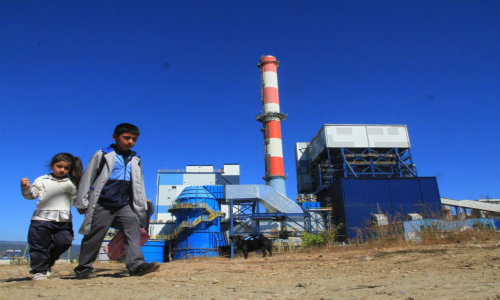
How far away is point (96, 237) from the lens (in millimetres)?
3047

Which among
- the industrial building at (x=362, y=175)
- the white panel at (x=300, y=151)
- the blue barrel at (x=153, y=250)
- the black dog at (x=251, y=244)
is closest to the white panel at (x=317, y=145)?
the industrial building at (x=362, y=175)

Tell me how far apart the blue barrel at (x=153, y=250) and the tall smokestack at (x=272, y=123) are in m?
10.4

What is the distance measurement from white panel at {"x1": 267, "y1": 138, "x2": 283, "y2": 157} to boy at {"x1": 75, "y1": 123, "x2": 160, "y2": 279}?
24317 millimetres

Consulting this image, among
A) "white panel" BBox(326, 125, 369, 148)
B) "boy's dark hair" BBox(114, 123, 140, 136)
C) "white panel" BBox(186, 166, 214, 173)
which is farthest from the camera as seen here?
"white panel" BBox(186, 166, 214, 173)

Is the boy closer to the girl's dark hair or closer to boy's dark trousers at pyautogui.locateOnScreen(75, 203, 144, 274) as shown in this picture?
boy's dark trousers at pyautogui.locateOnScreen(75, 203, 144, 274)

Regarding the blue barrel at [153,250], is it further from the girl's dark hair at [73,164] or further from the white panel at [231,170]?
the white panel at [231,170]

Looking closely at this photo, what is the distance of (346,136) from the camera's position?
29891 millimetres

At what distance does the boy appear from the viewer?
9.97 feet

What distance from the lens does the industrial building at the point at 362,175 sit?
2508 centimetres

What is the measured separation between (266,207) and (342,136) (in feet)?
38.4

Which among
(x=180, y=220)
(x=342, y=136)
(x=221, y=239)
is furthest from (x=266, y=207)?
(x=342, y=136)

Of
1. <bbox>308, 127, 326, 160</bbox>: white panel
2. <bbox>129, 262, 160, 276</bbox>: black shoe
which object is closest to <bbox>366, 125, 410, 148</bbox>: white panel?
<bbox>308, 127, 326, 160</bbox>: white panel

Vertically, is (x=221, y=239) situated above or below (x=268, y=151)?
below

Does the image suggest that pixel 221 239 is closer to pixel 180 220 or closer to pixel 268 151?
pixel 180 220
